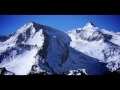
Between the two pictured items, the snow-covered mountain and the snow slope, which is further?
the snow slope

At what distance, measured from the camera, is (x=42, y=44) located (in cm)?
5334

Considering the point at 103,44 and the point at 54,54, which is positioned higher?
the point at 103,44

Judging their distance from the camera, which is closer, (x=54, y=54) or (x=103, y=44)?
(x=103, y=44)

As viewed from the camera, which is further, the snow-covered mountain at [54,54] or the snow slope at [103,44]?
the snow slope at [103,44]
